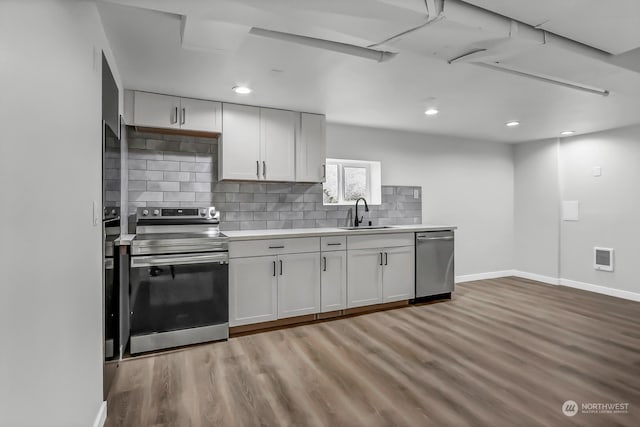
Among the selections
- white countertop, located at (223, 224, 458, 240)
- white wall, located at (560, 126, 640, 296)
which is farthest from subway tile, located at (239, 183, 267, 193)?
white wall, located at (560, 126, 640, 296)

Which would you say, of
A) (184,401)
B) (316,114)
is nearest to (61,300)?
(184,401)

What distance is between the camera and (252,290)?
3.38m

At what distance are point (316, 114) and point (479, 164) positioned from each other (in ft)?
10.1

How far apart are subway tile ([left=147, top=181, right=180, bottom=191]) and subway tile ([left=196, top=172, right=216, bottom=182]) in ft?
0.70

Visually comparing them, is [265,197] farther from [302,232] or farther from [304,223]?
[302,232]

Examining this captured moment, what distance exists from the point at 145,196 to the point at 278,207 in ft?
4.62

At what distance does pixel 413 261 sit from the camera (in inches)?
170

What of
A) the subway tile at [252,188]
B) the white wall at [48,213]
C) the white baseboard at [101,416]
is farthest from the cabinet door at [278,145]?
the white baseboard at [101,416]

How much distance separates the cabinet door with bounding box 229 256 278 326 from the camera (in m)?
3.30

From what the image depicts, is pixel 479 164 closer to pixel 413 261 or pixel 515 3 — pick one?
pixel 413 261

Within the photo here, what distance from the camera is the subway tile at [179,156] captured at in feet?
11.9

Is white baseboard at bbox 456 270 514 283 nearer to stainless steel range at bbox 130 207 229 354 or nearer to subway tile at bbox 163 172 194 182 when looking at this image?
stainless steel range at bbox 130 207 229 354

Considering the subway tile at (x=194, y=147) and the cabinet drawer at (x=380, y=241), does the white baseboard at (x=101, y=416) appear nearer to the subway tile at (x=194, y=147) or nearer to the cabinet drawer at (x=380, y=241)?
the subway tile at (x=194, y=147)

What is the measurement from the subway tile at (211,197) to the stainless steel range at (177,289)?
0.55 m
